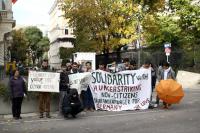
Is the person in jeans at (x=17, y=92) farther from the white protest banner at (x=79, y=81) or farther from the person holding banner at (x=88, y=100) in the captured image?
the person holding banner at (x=88, y=100)

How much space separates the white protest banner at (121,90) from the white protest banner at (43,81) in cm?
179

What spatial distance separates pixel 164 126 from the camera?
14102mm

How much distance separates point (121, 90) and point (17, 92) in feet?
13.7

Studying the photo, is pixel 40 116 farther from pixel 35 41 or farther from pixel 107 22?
pixel 35 41

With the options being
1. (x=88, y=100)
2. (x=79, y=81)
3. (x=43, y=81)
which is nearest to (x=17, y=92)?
(x=43, y=81)

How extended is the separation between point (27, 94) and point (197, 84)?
19.1 meters

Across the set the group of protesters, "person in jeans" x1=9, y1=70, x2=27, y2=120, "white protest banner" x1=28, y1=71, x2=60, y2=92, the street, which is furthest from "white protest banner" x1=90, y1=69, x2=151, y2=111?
"person in jeans" x1=9, y1=70, x2=27, y2=120

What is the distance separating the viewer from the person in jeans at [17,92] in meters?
16.6

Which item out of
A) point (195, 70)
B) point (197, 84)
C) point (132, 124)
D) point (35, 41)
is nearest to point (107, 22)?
point (195, 70)

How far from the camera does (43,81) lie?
1752 centimetres

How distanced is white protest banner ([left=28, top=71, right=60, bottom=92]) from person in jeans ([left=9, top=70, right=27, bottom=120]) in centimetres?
64

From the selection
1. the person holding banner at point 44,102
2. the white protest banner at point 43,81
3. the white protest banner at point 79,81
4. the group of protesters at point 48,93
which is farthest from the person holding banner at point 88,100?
the person holding banner at point 44,102

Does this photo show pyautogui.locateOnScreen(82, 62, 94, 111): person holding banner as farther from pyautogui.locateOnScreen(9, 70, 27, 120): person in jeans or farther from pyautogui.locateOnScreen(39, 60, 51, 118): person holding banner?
pyautogui.locateOnScreen(9, 70, 27, 120): person in jeans

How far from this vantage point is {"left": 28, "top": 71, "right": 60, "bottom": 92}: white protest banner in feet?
Answer: 57.2
